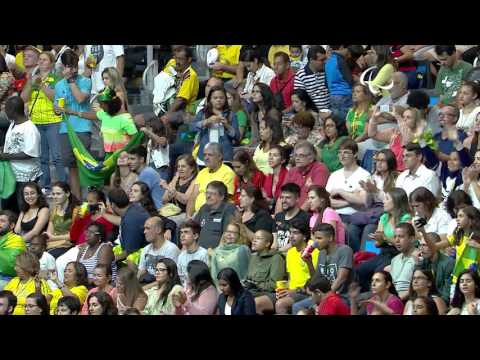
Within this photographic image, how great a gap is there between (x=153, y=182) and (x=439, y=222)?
10.8ft

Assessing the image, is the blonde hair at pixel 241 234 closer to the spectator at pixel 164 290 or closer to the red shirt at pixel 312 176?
the spectator at pixel 164 290

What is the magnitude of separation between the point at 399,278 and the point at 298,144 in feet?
7.14

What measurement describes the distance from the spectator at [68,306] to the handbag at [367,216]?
8.76ft

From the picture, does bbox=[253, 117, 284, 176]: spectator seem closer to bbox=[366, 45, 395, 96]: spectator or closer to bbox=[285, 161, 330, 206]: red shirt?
bbox=[285, 161, 330, 206]: red shirt

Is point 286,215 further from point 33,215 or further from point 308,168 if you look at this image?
point 33,215

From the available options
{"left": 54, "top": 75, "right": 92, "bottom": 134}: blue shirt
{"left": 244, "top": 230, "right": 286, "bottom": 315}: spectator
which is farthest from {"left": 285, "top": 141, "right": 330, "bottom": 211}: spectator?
{"left": 54, "top": 75, "right": 92, "bottom": 134}: blue shirt

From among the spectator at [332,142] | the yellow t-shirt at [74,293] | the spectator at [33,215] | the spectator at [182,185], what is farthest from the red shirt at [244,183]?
the spectator at [33,215]

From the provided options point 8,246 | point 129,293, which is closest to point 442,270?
point 129,293

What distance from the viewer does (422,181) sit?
1739cm

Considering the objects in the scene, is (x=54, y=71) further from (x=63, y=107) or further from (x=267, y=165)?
(x=267, y=165)

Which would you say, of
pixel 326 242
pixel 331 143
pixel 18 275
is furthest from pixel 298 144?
pixel 18 275

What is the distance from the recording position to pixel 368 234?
1711 centimetres

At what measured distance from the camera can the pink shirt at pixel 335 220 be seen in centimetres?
1694

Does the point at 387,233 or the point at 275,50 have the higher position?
the point at 275,50
